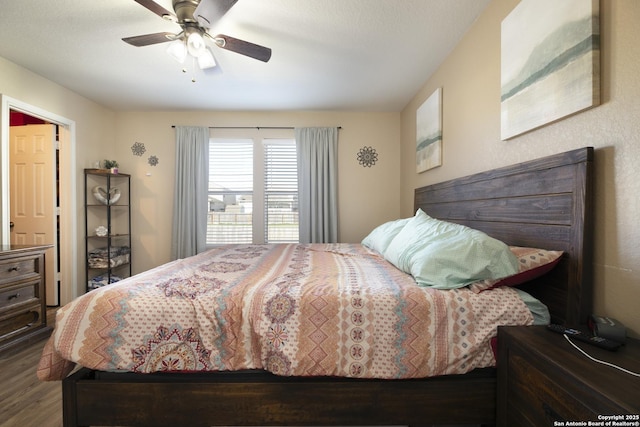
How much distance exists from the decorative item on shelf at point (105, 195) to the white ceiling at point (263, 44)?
1.12 meters

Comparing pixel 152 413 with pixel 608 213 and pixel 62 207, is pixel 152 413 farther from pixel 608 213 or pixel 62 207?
pixel 62 207

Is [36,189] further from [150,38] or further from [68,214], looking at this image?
[150,38]

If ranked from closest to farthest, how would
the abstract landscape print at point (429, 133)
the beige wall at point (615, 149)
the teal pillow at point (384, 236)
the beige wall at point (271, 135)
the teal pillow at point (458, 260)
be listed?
the beige wall at point (615, 149) → the teal pillow at point (458, 260) → the teal pillow at point (384, 236) → the abstract landscape print at point (429, 133) → the beige wall at point (271, 135)

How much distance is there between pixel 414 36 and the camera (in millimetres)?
2158

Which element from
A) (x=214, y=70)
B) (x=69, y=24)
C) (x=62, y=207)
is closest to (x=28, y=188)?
(x=62, y=207)

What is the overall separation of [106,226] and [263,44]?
3239 mm

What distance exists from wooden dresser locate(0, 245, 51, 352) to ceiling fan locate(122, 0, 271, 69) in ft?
6.65

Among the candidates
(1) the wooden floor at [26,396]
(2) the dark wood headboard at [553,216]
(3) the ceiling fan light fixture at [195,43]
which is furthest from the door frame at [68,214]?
(2) the dark wood headboard at [553,216]

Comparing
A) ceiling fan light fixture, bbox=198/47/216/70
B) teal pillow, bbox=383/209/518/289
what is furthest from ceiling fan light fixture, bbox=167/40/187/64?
teal pillow, bbox=383/209/518/289

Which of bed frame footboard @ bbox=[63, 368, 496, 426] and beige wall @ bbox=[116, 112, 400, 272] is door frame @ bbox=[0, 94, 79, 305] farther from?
bed frame footboard @ bbox=[63, 368, 496, 426]

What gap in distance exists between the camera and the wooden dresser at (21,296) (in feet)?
7.26

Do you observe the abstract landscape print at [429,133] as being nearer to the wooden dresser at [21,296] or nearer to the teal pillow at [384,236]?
the teal pillow at [384,236]

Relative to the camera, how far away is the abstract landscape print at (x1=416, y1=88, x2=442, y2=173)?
8.34 ft

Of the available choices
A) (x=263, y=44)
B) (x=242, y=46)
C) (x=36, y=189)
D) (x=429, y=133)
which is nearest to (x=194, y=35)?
(x=242, y=46)
